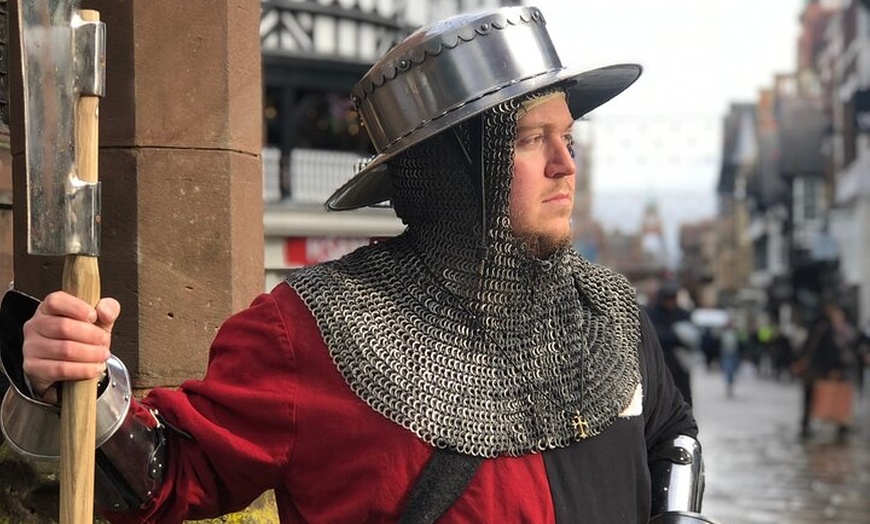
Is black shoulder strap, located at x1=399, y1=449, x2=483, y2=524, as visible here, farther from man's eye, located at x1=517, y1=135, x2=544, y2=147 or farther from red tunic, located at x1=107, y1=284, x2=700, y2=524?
man's eye, located at x1=517, y1=135, x2=544, y2=147

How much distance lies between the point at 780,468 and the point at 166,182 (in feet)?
31.4

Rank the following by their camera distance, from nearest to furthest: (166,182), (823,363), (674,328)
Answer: (166,182), (674,328), (823,363)

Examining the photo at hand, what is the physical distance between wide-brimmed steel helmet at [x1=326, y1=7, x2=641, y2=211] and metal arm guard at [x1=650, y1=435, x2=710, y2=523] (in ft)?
2.68

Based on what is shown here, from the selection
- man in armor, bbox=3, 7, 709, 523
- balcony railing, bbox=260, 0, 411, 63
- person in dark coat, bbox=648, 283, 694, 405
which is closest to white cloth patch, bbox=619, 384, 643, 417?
man in armor, bbox=3, 7, 709, 523

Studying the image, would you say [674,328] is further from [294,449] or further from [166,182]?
[294,449]

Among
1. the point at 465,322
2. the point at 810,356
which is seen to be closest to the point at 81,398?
the point at 465,322

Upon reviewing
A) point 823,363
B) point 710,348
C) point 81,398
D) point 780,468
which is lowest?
point 710,348

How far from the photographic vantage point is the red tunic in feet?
7.41

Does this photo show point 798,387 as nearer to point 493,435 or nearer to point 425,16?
point 425,16

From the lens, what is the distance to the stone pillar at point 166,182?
3127mm

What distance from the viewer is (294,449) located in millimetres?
2287

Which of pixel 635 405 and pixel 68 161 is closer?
pixel 68 161

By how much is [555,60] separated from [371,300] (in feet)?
1.94

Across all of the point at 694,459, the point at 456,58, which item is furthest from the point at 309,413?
the point at 694,459
